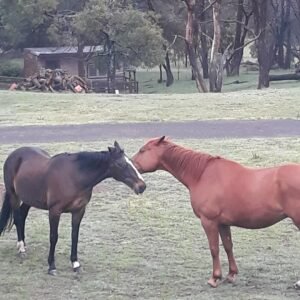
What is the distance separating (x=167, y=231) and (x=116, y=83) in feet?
151

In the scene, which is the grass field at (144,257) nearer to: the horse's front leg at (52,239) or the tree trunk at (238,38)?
the horse's front leg at (52,239)

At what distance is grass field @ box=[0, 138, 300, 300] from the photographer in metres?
7.74

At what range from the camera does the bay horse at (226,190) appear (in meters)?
7.30

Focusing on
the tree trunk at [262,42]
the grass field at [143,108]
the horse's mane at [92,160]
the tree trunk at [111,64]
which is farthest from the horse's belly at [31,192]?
the tree trunk at [111,64]

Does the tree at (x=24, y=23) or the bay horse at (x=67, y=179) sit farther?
the tree at (x=24, y=23)

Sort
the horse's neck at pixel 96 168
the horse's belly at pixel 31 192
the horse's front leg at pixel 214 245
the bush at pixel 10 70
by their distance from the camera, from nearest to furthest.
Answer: the horse's front leg at pixel 214 245 → the horse's neck at pixel 96 168 → the horse's belly at pixel 31 192 → the bush at pixel 10 70

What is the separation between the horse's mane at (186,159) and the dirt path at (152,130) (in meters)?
10.3

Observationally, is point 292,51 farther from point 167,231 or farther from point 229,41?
point 167,231

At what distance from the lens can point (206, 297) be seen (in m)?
7.49

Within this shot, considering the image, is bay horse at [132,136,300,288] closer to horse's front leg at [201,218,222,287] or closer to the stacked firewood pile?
horse's front leg at [201,218,222,287]

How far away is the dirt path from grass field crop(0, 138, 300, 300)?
6.11m

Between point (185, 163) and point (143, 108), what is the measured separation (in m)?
15.7

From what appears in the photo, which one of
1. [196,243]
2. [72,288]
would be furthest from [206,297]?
[196,243]

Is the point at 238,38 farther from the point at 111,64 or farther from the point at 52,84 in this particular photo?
the point at 52,84
